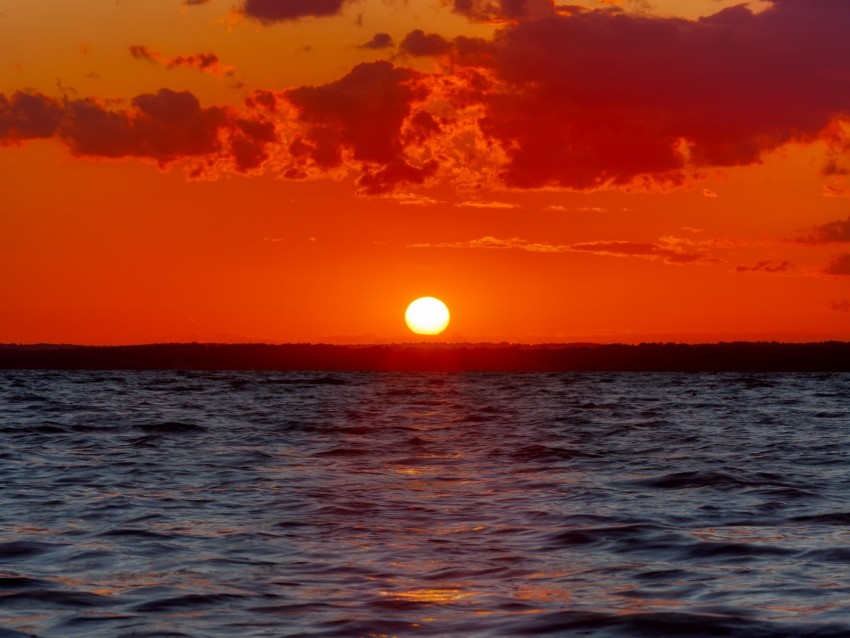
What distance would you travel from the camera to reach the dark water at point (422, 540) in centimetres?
1238

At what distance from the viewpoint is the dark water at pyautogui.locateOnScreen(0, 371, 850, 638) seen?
488 inches

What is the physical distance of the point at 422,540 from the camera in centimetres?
1777

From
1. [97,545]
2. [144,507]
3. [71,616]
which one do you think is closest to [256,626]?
[71,616]

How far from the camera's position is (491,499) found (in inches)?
922

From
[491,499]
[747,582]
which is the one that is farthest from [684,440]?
[747,582]

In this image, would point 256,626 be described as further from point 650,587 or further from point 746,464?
point 746,464

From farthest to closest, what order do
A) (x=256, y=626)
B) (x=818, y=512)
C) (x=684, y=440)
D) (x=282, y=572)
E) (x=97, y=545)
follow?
(x=684, y=440) < (x=818, y=512) < (x=97, y=545) < (x=282, y=572) < (x=256, y=626)

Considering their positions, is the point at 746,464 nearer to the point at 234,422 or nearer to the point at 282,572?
the point at 282,572

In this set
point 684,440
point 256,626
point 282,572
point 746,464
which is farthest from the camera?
point 684,440

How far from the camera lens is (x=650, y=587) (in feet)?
46.1

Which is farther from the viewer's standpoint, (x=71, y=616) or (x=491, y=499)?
(x=491, y=499)

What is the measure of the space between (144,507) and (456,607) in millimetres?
10441

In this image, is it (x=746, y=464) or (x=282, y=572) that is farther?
(x=746, y=464)

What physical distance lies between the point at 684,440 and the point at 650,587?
29607 millimetres
